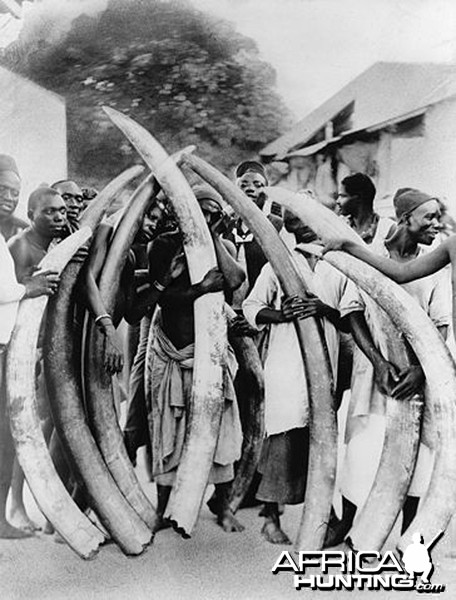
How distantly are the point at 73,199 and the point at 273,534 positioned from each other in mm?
1338

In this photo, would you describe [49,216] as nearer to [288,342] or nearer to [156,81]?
[156,81]

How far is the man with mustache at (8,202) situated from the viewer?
9.56 feet

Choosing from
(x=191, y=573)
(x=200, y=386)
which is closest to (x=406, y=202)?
(x=200, y=386)

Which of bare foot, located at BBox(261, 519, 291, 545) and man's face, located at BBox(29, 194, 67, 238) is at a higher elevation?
man's face, located at BBox(29, 194, 67, 238)

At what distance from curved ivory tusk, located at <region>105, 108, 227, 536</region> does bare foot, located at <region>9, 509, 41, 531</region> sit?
47 centimetres

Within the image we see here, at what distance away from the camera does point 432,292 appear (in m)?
2.88

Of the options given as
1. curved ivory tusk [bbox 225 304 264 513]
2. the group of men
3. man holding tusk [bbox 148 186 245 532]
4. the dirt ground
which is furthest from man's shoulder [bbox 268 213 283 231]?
the dirt ground

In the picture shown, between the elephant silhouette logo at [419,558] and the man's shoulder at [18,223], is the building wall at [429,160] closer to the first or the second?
the elephant silhouette logo at [419,558]

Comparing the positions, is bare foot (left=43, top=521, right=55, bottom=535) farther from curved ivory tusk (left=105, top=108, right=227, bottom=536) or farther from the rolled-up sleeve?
the rolled-up sleeve

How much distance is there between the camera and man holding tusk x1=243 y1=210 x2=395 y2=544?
2.86 metres

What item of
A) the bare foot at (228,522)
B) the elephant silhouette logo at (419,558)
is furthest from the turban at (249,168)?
the elephant silhouette logo at (419,558)

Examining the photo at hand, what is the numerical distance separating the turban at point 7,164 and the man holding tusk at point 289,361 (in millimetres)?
937

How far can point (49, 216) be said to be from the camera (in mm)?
2910

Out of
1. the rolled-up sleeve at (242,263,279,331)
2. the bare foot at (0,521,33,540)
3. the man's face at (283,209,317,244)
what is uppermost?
the man's face at (283,209,317,244)
